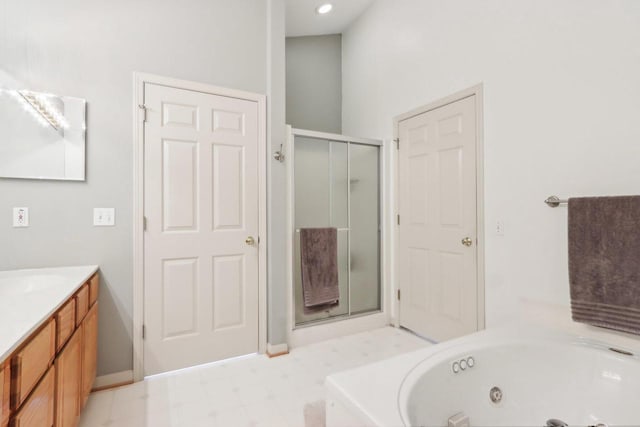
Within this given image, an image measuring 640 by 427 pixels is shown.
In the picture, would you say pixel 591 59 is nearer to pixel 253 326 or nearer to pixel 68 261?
pixel 253 326

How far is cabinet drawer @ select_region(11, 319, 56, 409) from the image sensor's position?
2.83 ft

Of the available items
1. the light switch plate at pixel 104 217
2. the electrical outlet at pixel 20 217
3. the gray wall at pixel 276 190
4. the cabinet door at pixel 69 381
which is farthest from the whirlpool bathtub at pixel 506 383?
the electrical outlet at pixel 20 217

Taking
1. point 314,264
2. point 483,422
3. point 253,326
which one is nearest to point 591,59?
point 483,422

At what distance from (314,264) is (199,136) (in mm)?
1387

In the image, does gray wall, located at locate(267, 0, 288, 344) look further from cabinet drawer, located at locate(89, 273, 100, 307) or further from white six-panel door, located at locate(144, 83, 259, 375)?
cabinet drawer, located at locate(89, 273, 100, 307)

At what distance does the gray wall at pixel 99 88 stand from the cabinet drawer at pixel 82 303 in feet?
1.23

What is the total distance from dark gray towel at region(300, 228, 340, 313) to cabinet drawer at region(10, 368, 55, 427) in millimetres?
1779

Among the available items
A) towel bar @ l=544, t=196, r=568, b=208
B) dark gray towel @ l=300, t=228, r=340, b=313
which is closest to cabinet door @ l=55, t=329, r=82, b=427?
dark gray towel @ l=300, t=228, r=340, b=313

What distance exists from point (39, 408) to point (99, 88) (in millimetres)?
1831

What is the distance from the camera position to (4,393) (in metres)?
0.80

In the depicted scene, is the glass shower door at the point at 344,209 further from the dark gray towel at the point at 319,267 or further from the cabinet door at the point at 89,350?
the cabinet door at the point at 89,350

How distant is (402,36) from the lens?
2.87m

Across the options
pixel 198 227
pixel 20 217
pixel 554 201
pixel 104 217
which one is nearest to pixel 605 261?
pixel 554 201

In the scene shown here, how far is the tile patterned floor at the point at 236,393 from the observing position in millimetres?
1718
